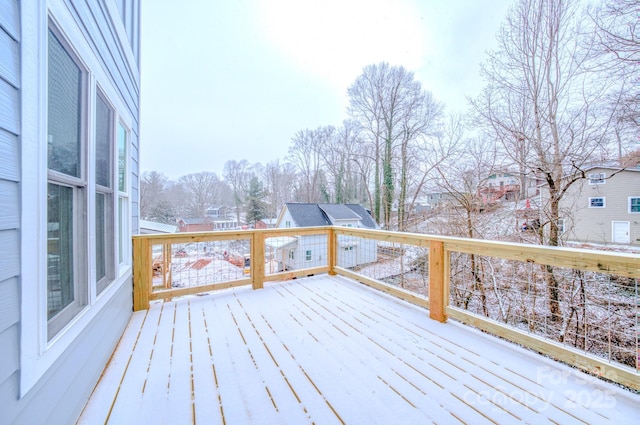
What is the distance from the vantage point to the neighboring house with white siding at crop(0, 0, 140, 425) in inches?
35.0

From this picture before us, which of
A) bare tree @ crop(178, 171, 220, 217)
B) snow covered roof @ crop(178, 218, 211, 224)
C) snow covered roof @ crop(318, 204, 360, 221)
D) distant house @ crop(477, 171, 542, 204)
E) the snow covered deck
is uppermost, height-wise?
bare tree @ crop(178, 171, 220, 217)

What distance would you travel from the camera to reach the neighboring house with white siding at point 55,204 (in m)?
0.89

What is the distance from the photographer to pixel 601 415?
1.45 metres

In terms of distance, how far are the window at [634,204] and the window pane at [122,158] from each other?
13594mm

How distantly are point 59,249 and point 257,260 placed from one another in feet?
8.22

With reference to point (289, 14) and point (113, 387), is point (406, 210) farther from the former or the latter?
point (113, 387)

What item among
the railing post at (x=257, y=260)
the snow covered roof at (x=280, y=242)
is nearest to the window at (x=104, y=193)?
the railing post at (x=257, y=260)

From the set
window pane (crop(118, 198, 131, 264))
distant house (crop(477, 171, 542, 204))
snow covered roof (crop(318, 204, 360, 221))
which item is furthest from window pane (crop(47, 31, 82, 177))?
snow covered roof (crop(318, 204, 360, 221))

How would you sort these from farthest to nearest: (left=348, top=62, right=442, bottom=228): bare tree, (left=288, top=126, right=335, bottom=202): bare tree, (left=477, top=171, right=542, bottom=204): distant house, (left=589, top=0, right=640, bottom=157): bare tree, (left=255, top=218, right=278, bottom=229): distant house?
1. (left=288, top=126, right=335, bottom=202): bare tree
2. (left=255, top=218, right=278, bottom=229): distant house
3. (left=348, top=62, right=442, bottom=228): bare tree
4. (left=477, top=171, right=542, bottom=204): distant house
5. (left=589, top=0, right=640, bottom=157): bare tree

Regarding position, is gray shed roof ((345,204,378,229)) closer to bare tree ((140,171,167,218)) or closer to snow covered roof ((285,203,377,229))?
snow covered roof ((285,203,377,229))

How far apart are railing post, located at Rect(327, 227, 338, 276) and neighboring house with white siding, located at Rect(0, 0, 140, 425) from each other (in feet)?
8.94

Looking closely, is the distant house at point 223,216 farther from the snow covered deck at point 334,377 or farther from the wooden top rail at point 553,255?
the wooden top rail at point 553,255

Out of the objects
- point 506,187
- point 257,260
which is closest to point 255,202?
point 257,260

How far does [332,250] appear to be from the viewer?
4289 millimetres
